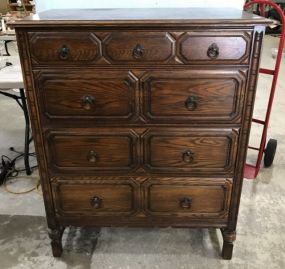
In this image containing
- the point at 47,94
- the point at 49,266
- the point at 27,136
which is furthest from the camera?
the point at 27,136

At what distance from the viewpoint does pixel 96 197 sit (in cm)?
139

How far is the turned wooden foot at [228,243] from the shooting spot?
1454 mm

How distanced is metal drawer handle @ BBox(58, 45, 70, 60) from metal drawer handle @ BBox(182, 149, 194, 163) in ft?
1.96

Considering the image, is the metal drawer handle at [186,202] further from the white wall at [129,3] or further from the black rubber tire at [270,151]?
the black rubber tire at [270,151]

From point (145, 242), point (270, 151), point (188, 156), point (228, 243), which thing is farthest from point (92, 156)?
point (270, 151)

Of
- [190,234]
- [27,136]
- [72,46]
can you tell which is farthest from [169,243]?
[27,136]

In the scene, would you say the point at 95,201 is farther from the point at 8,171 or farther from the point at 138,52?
the point at 8,171

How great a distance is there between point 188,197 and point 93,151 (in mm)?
467

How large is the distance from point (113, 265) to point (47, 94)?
34.5 inches

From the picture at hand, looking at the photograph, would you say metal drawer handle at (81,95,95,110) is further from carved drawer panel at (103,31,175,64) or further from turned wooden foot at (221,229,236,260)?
turned wooden foot at (221,229,236,260)

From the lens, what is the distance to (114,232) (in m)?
1.71

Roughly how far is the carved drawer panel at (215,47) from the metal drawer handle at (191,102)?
0.14 m

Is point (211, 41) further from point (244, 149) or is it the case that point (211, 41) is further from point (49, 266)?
point (49, 266)

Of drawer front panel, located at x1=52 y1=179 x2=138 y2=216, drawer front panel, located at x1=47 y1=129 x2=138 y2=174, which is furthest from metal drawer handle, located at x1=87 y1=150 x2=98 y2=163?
drawer front panel, located at x1=52 y1=179 x2=138 y2=216
